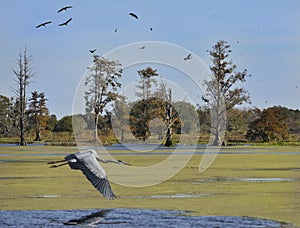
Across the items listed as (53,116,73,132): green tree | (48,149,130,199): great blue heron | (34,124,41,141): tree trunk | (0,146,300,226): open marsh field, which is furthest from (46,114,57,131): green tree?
(48,149,130,199): great blue heron

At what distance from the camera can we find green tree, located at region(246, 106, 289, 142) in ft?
193

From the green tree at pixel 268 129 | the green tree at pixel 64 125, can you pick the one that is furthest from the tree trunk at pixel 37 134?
the green tree at pixel 268 129

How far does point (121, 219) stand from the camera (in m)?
10.9

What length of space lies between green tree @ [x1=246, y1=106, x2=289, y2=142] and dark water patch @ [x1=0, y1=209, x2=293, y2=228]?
4832 cm

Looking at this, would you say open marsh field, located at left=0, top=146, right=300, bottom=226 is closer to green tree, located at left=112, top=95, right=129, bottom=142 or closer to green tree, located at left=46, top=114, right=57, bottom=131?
green tree, located at left=112, top=95, right=129, bottom=142

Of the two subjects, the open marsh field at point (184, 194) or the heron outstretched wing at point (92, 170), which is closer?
the heron outstretched wing at point (92, 170)

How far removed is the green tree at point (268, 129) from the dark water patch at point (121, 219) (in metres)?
48.3

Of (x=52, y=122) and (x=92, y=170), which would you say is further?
(x=52, y=122)

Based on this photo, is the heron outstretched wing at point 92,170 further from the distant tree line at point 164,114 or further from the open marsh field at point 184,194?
the distant tree line at point 164,114

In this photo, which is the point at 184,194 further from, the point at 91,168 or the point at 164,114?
the point at 164,114

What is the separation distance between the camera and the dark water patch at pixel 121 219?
10406 millimetres

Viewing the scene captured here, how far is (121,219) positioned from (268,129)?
49.9 metres

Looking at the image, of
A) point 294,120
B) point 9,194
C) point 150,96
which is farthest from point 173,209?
point 294,120

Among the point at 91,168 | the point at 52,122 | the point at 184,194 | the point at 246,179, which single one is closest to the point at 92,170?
the point at 91,168
